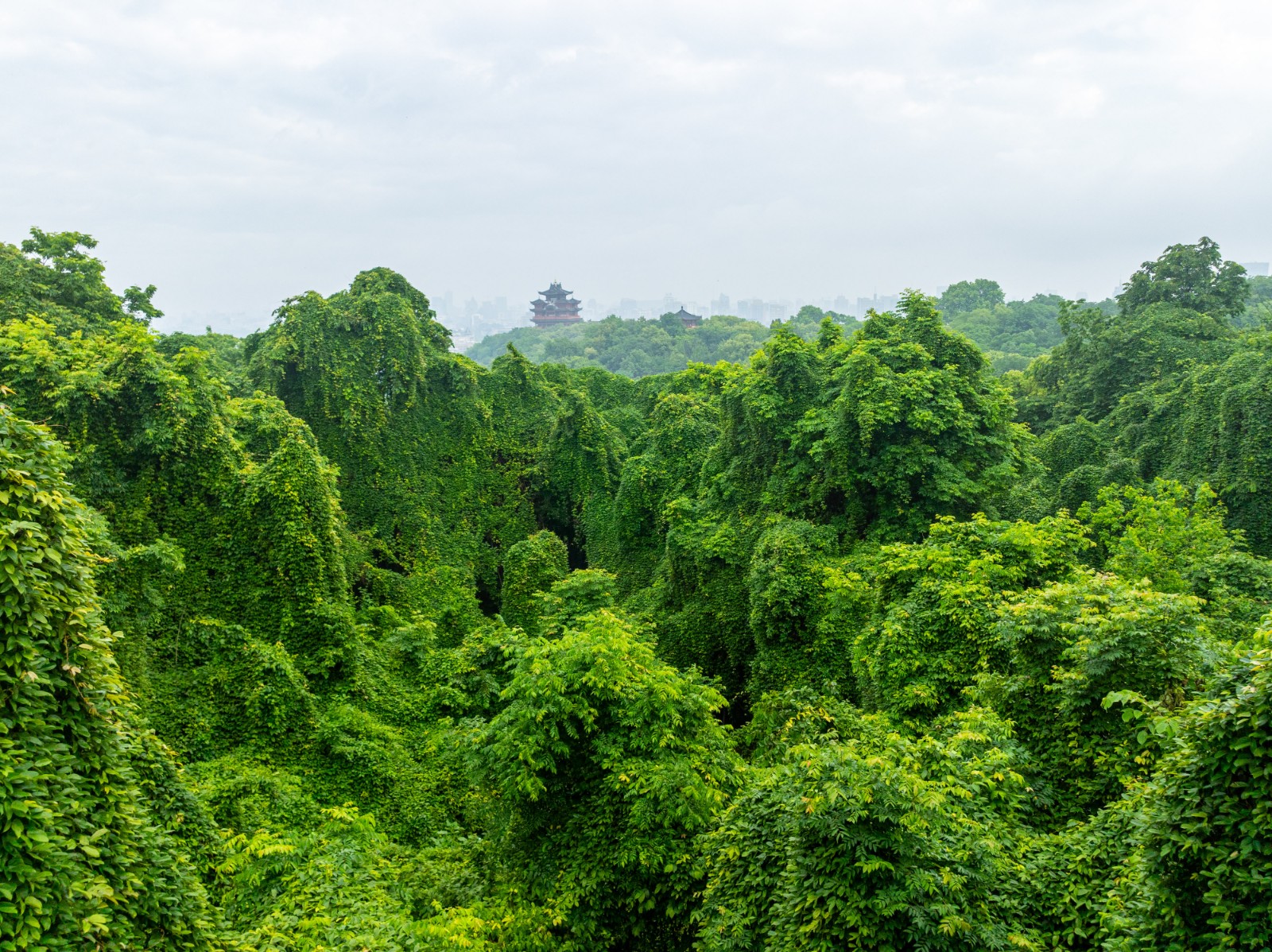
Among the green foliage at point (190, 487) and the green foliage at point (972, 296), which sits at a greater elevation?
the green foliage at point (972, 296)

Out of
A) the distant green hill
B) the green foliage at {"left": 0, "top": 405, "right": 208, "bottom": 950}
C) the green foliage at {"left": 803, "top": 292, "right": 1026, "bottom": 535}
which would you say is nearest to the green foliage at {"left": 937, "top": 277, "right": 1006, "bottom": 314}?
the distant green hill

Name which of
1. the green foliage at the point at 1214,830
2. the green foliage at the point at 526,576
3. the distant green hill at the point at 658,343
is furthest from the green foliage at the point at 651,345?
the green foliage at the point at 1214,830

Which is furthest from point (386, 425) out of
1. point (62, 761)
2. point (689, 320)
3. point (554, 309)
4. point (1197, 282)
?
point (554, 309)

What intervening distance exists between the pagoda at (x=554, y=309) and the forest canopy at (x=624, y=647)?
72.2 m

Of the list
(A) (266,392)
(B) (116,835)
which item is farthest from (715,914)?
(A) (266,392)

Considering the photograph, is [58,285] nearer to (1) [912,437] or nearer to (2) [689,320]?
(1) [912,437]

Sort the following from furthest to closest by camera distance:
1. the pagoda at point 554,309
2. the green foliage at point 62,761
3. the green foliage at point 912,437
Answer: the pagoda at point 554,309 < the green foliage at point 912,437 < the green foliage at point 62,761

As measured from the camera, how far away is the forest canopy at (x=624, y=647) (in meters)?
4.42

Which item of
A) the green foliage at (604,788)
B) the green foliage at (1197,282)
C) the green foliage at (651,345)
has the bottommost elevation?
the green foliage at (604,788)

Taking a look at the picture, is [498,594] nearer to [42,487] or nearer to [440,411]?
[440,411]

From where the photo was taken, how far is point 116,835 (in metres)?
4.45

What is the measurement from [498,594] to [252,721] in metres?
10.3

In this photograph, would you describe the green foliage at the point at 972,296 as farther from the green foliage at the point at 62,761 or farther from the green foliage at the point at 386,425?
the green foliage at the point at 62,761

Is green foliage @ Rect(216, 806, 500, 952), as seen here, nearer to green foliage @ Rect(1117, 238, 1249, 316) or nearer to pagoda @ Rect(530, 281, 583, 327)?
green foliage @ Rect(1117, 238, 1249, 316)
